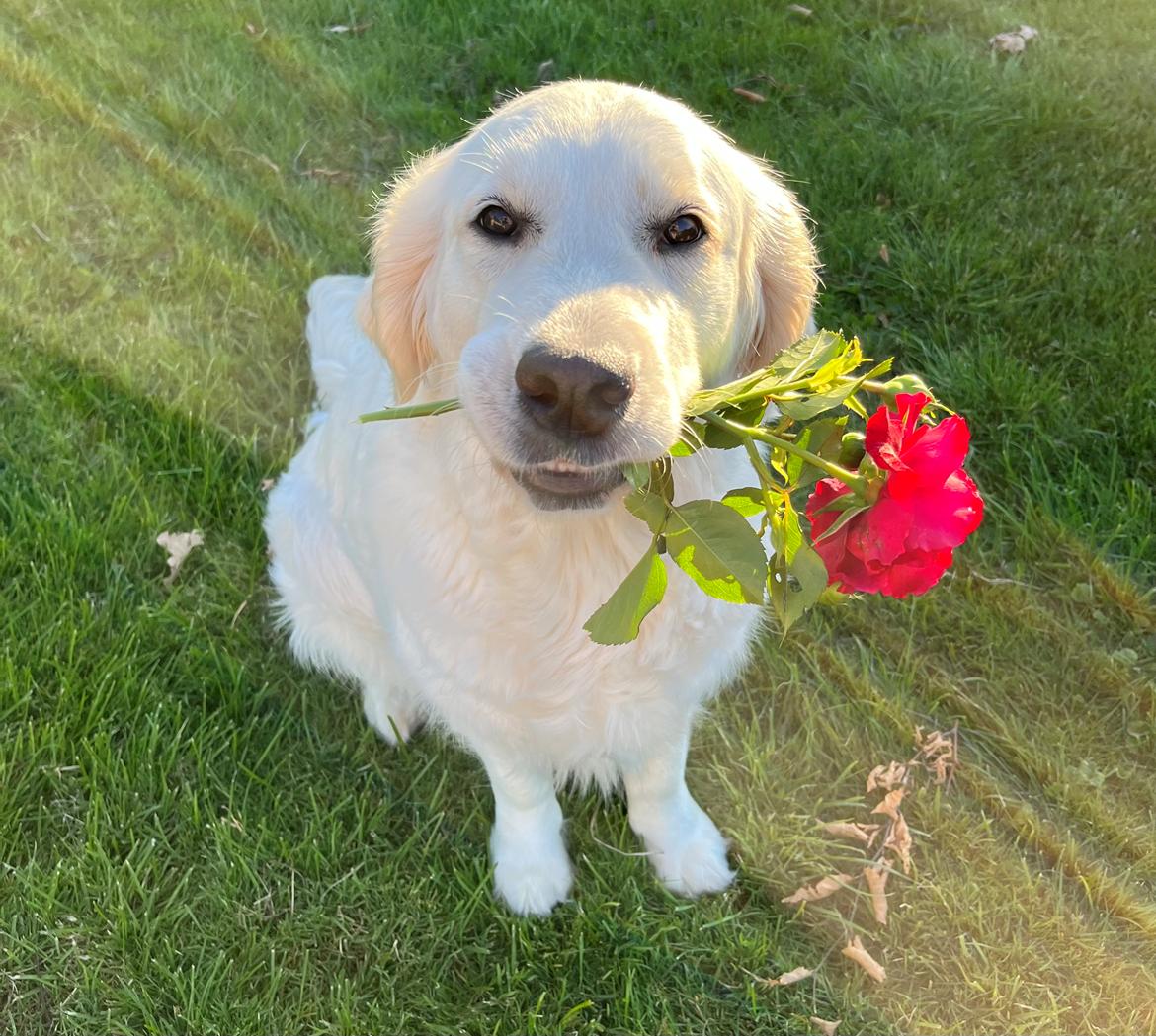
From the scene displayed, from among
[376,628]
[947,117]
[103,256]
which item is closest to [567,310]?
[376,628]

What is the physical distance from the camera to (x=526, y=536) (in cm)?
194

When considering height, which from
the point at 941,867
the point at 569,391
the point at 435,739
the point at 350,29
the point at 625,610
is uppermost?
the point at 569,391

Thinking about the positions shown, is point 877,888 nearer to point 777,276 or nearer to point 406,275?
point 777,276

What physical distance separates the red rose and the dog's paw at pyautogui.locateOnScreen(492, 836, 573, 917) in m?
1.33

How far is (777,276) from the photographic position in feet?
6.65

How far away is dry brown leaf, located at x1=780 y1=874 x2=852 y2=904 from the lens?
2.53m

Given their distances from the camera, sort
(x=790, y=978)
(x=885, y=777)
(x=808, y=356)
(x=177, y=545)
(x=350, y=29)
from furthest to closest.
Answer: (x=350, y=29) → (x=177, y=545) → (x=885, y=777) → (x=790, y=978) → (x=808, y=356)

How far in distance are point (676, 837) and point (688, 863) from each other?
0.08 meters

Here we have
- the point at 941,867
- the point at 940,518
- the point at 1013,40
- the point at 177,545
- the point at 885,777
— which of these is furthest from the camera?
the point at 1013,40

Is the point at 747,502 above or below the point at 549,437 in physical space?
below

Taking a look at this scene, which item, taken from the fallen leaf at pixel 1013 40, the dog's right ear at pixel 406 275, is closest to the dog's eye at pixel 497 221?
the dog's right ear at pixel 406 275

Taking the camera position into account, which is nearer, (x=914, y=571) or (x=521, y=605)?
(x=914, y=571)

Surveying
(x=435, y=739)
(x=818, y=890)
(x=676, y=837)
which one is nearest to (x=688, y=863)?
(x=676, y=837)

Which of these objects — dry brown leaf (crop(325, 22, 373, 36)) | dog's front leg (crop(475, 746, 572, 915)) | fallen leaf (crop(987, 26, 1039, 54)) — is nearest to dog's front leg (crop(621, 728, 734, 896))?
dog's front leg (crop(475, 746, 572, 915))
